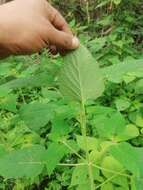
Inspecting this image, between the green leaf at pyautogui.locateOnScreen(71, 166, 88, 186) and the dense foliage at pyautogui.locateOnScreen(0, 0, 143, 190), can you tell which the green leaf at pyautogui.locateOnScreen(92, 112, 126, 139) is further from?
the green leaf at pyautogui.locateOnScreen(71, 166, 88, 186)

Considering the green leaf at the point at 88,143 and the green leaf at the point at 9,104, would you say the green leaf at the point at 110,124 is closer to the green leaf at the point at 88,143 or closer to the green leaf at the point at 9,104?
the green leaf at the point at 88,143

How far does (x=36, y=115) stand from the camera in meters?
1.25

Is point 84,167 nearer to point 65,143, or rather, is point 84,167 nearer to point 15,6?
point 65,143

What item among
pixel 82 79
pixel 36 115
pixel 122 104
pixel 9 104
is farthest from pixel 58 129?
pixel 122 104

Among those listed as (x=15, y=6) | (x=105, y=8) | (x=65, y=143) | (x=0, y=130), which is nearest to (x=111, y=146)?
(x=65, y=143)

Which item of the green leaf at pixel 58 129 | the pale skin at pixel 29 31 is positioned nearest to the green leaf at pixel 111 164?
the green leaf at pixel 58 129

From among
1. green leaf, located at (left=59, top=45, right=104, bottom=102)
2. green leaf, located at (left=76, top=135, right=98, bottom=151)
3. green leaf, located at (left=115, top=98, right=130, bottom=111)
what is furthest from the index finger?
green leaf, located at (left=115, top=98, right=130, bottom=111)

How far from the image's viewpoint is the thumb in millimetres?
1171

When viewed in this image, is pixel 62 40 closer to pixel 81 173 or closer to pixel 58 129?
pixel 58 129

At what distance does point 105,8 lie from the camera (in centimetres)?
443

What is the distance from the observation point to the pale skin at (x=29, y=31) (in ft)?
3.85

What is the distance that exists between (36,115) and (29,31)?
0.20 metres

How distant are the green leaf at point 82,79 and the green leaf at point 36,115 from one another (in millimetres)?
132

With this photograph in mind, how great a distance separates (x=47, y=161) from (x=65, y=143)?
0.08 meters
